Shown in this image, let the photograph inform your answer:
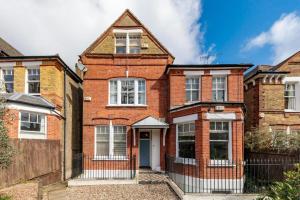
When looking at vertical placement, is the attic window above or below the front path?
above

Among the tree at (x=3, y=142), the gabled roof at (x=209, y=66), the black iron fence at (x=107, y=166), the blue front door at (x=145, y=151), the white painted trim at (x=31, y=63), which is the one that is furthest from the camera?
the blue front door at (x=145, y=151)

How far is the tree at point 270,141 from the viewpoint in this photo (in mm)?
16344

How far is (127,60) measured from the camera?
732 inches

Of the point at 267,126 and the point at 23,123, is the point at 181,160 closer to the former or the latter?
the point at 267,126

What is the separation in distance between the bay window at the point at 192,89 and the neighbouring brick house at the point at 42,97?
7932 millimetres

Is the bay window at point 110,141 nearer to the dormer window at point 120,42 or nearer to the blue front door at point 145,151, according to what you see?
the blue front door at point 145,151

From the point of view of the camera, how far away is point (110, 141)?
1802 cm

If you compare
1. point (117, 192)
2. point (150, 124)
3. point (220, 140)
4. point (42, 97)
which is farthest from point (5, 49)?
point (220, 140)

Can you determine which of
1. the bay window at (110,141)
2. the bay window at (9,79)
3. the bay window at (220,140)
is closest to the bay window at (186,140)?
the bay window at (220,140)

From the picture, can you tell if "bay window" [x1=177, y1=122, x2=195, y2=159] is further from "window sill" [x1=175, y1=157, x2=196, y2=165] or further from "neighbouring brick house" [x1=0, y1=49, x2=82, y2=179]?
"neighbouring brick house" [x1=0, y1=49, x2=82, y2=179]

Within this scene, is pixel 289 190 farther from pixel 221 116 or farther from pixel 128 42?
pixel 128 42

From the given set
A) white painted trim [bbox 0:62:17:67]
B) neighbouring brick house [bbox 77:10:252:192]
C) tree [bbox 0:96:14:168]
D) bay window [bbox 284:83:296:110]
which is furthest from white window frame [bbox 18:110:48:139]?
bay window [bbox 284:83:296:110]

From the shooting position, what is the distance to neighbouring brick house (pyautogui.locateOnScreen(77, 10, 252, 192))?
17.9m

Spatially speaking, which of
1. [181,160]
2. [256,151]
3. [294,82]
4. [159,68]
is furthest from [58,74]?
[294,82]
